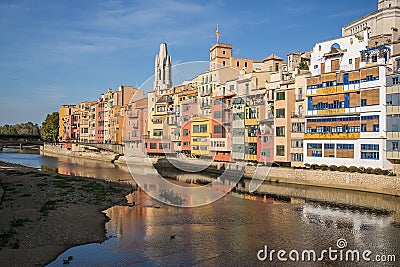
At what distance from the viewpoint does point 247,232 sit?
27.2 metres

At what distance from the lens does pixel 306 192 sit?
44.8m

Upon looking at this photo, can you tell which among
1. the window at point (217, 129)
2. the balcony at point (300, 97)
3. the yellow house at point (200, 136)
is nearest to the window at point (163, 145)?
the yellow house at point (200, 136)

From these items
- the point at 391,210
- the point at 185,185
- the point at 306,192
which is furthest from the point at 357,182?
the point at 185,185

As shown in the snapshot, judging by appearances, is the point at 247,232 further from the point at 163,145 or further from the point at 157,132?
the point at 157,132

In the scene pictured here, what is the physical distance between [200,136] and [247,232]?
4538 cm

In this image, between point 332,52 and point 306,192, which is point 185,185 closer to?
point 306,192

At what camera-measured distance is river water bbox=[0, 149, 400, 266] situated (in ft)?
71.1

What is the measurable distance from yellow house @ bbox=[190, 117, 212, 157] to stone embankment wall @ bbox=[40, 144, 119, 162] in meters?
27.8

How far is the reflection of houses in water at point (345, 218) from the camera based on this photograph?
29.8 metres

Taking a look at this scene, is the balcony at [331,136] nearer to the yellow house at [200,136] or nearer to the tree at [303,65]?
the tree at [303,65]

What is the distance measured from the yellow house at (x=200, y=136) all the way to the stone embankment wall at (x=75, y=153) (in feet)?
91.1

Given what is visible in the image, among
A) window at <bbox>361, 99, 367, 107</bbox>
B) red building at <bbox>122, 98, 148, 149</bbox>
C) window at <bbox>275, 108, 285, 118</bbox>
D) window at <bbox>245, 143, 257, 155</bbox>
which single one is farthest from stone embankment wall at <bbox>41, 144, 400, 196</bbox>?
red building at <bbox>122, 98, 148, 149</bbox>

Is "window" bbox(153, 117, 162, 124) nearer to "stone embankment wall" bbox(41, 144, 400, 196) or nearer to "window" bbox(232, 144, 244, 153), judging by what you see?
"stone embankment wall" bbox(41, 144, 400, 196)

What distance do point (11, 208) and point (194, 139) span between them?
44988mm
